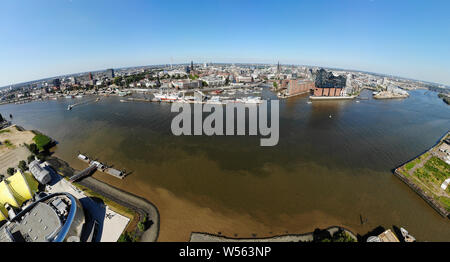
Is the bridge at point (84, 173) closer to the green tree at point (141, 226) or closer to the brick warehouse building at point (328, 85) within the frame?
the green tree at point (141, 226)

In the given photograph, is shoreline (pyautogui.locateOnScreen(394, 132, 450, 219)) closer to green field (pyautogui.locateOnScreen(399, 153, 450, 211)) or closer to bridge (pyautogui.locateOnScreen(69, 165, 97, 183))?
green field (pyautogui.locateOnScreen(399, 153, 450, 211))

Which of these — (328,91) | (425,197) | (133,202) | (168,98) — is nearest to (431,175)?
(425,197)

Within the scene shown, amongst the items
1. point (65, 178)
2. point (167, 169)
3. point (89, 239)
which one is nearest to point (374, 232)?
point (167, 169)

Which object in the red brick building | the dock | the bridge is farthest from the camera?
the red brick building

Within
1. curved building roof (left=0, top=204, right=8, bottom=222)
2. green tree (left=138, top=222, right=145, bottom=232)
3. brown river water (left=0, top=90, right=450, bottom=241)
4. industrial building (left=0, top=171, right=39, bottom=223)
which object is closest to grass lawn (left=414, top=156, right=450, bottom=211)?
brown river water (left=0, top=90, right=450, bottom=241)

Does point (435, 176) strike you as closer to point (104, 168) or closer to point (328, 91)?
point (104, 168)
